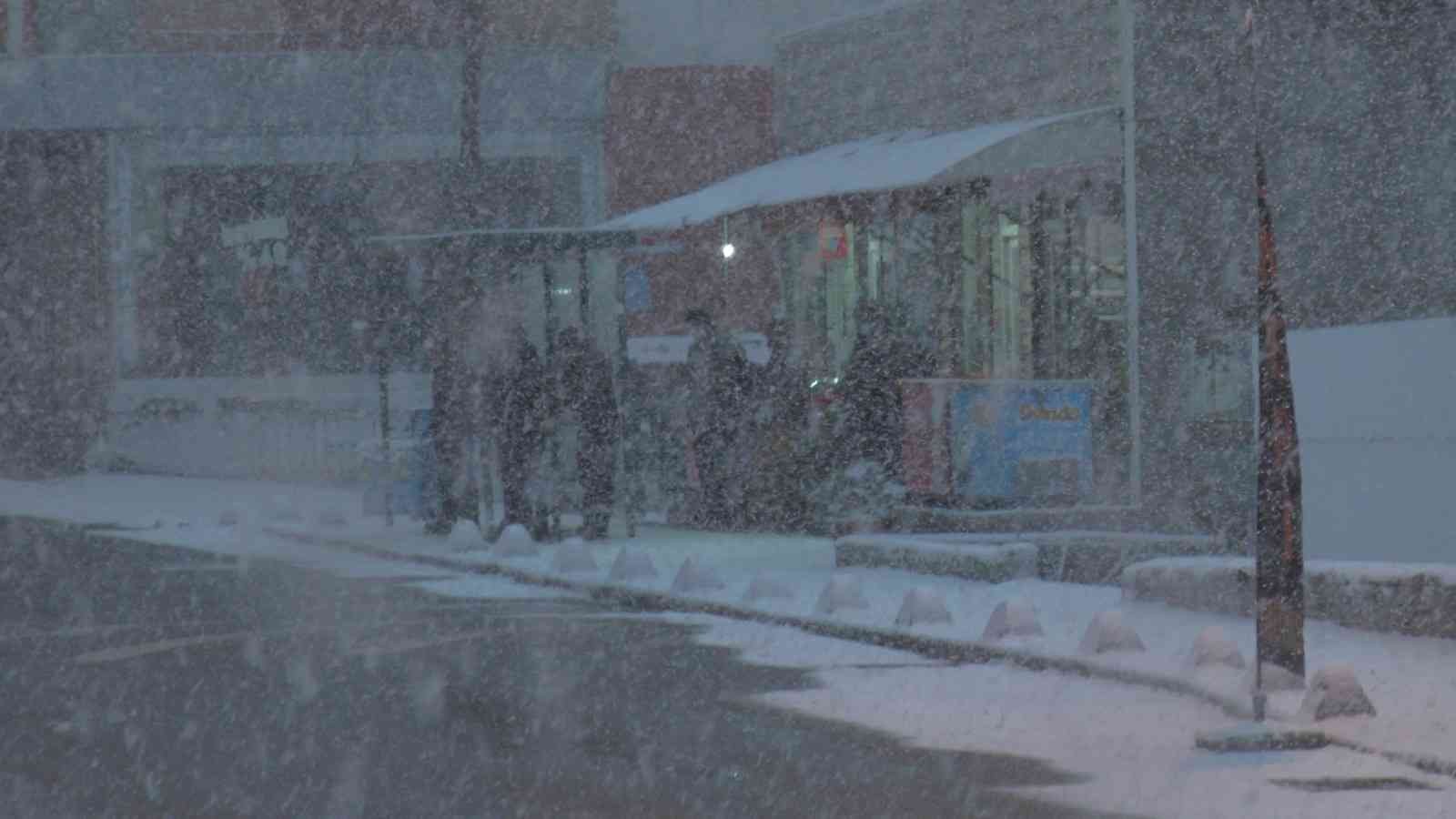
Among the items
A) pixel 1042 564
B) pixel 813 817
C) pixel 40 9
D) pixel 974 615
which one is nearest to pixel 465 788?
pixel 813 817

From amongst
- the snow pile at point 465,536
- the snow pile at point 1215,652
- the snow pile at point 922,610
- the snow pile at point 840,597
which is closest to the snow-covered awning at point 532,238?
the snow pile at point 465,536

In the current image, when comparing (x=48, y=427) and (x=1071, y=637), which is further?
(x=48, y=427)

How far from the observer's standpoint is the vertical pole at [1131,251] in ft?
72.3

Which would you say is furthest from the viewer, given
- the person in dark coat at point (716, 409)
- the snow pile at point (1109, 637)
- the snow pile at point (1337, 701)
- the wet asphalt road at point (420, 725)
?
the person in dark coat at point (716, 409)

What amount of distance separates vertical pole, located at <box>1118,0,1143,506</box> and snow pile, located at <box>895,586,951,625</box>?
7690 mm

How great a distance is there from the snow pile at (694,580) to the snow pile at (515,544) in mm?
3417

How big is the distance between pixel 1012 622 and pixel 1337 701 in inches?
137

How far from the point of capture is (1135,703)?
455 inches

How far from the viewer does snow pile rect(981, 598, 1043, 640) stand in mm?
13625

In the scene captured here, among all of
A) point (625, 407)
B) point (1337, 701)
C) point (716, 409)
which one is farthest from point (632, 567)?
point (1337, 701)

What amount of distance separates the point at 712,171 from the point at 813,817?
26.7m

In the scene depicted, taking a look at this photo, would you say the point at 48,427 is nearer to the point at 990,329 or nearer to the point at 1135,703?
the point at 990,329

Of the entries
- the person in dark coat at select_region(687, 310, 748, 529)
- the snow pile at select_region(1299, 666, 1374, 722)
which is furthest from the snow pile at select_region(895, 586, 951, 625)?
the person in dark coat at select_region(687, 310, 748, 529)

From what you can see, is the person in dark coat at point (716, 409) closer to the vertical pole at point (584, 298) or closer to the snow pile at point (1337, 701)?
the vertical pole at point (584, 298)
